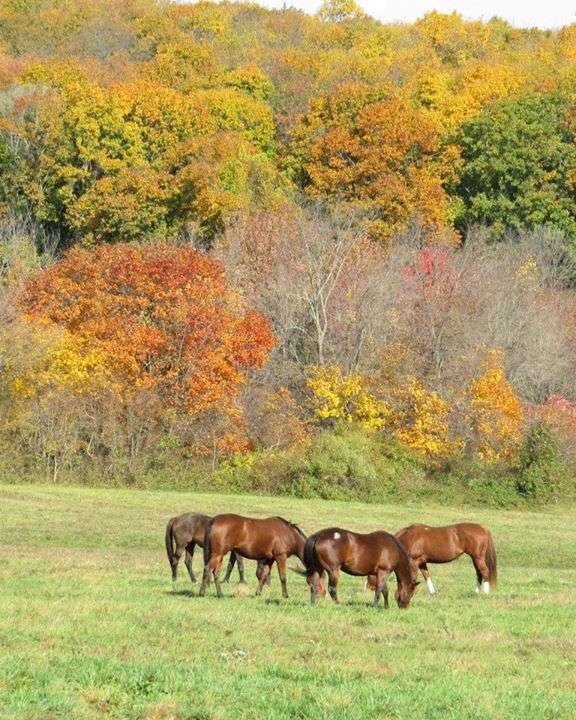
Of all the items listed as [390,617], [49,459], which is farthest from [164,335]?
[390,617]

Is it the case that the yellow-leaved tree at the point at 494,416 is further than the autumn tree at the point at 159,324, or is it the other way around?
the yellow-leaved tree at the point at 494,416

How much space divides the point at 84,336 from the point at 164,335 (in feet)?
11.4

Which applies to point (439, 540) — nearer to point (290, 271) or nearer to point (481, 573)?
point (481, 573)

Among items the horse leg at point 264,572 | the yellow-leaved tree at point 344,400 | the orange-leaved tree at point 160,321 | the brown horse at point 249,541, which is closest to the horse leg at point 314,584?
the brown horse at point 249,541

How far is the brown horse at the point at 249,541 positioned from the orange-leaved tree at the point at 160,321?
3366cm

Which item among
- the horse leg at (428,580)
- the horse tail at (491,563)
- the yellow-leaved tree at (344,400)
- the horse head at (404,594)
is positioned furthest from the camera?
the yellow-leaved tree at (344,400)

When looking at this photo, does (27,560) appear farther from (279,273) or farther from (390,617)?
(279,273)

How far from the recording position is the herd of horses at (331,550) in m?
19.2

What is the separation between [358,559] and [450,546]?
370cm

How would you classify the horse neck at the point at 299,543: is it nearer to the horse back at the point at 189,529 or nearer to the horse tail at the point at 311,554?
the horse tail at the point at 311,554

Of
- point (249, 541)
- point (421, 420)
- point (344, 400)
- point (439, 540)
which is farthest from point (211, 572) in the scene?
point (344, 400)

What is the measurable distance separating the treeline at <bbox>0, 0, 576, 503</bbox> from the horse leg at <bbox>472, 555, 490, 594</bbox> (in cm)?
2779

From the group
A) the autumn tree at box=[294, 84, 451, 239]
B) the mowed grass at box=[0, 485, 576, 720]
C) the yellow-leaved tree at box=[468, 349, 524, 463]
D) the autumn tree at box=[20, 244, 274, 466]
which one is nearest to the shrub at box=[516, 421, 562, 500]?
the yellow-leaved tree at box=[468, 349, 524, 463]

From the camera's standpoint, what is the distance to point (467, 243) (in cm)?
7825
